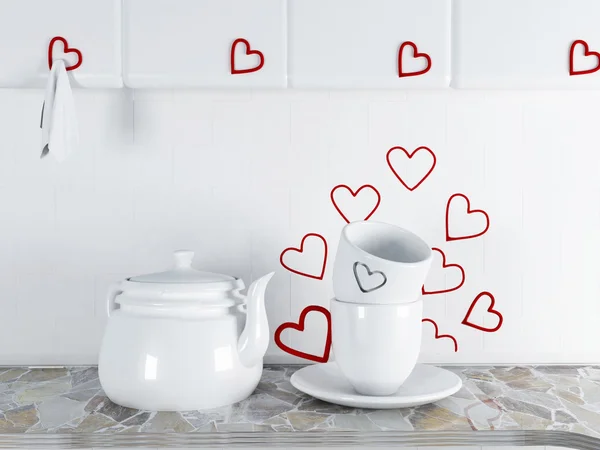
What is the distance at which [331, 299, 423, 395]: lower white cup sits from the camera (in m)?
1.21

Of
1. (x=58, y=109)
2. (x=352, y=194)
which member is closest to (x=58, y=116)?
(x=58, y=109)

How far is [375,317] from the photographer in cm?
120

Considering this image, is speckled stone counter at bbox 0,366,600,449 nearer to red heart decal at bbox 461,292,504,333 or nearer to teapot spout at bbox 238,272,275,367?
teapot spout at bbox 238,272,275,367

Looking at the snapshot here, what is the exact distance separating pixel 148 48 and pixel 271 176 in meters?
0.41

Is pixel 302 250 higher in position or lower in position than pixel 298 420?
higher

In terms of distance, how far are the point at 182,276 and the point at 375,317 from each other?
38cm

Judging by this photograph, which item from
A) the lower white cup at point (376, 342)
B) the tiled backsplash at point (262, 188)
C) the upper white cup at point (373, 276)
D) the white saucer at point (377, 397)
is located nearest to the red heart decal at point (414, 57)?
the tiled backsplash at point (262, 188)

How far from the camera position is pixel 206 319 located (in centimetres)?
124

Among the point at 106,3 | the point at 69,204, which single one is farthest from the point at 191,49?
the point at 69,204

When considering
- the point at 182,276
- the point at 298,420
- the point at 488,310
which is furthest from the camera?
the point at 488,310

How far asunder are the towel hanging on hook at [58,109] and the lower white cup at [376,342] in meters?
0.64

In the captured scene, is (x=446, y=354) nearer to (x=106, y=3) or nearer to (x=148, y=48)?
(x=148, y=48)

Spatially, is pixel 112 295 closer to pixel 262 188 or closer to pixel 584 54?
pixel 262 188

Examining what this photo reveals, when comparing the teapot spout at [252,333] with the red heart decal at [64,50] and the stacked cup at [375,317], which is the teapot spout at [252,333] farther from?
the red heart decal at [64,50]
